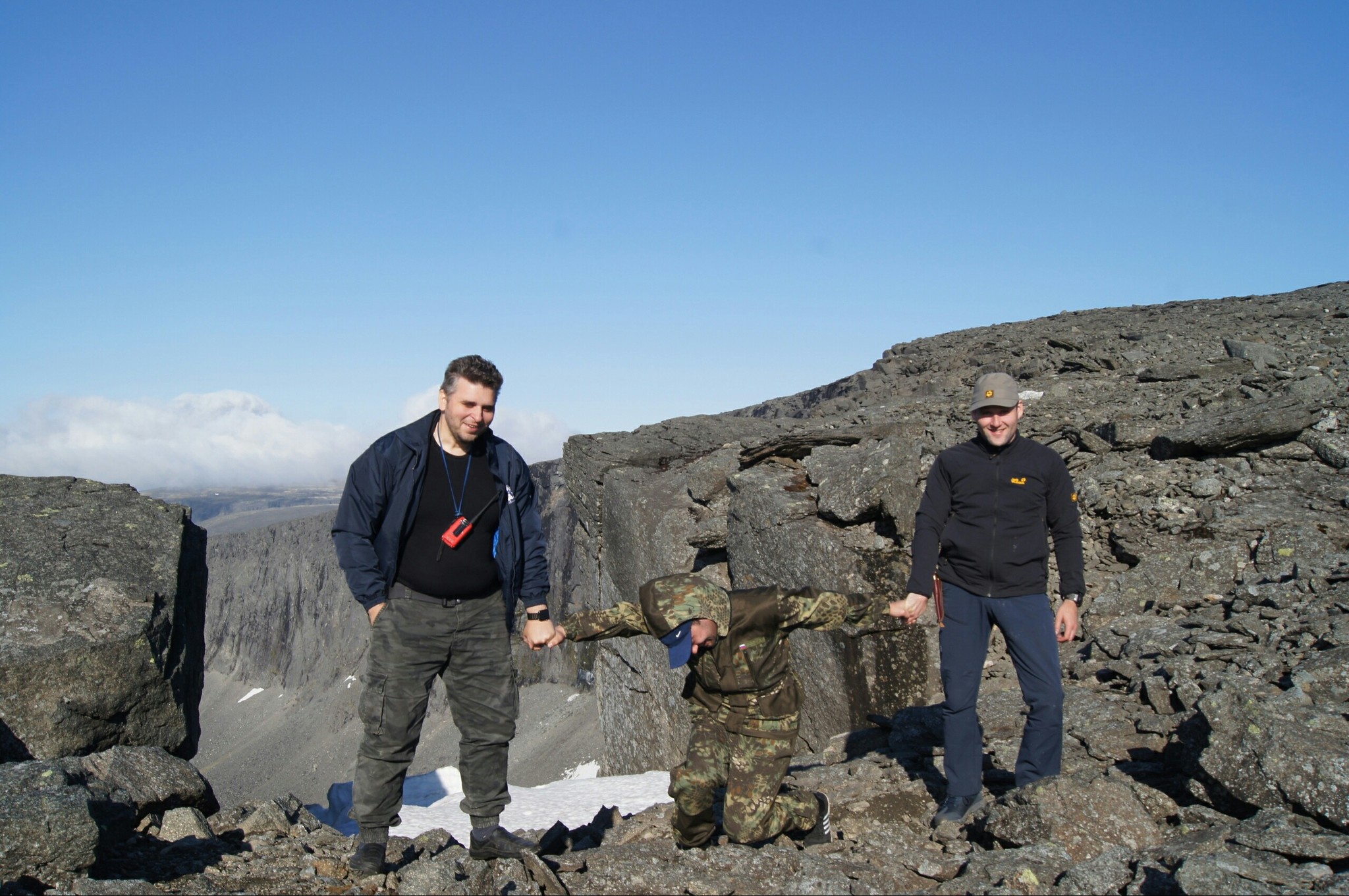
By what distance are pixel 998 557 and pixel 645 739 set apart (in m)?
8.79

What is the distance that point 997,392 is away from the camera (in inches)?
175

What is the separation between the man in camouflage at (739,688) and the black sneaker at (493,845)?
84 centimetres

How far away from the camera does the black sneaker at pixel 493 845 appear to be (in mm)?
4352

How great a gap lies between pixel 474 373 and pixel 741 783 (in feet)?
7.99

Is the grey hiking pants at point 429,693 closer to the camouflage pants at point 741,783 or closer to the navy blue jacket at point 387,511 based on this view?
the navy blue jacket at point 387,511

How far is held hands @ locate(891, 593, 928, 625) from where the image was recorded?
14.7ft

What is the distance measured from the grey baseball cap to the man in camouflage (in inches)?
43.9

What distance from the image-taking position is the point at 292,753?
44.8m

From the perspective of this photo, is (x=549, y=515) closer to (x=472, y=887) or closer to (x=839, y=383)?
(x=839, y=383)

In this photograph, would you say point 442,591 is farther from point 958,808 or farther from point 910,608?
point 958,808

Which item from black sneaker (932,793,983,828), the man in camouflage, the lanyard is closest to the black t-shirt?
the lanyard

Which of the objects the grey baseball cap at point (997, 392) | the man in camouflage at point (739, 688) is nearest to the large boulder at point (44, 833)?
the man in camouflage at point (739, 688)

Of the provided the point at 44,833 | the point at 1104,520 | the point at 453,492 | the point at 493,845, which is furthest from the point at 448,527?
the point at 1104,520

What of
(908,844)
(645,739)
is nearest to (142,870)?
(908,844)
